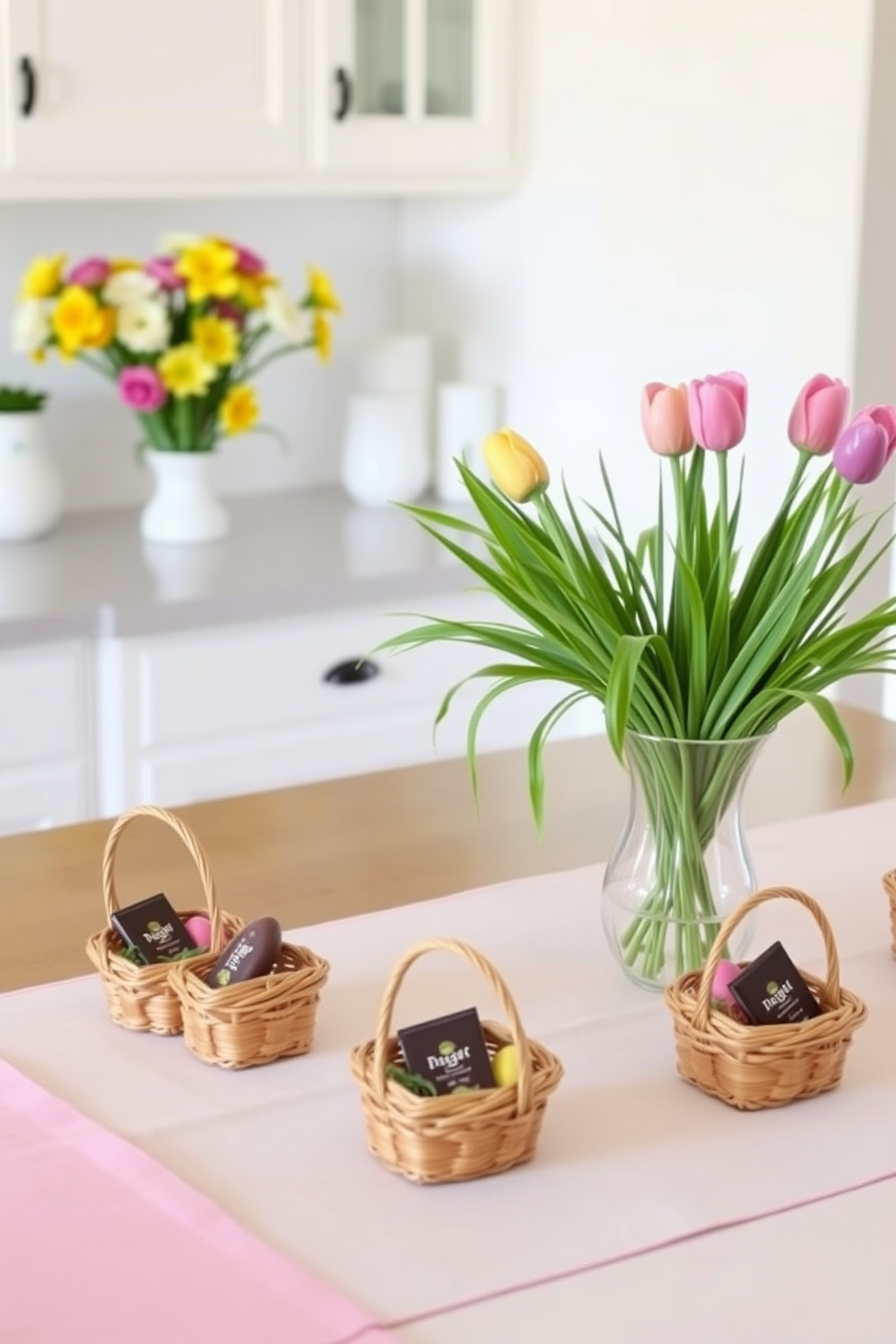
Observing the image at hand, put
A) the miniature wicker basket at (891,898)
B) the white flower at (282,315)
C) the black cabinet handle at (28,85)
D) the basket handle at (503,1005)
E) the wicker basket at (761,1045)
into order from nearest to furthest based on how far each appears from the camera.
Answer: the basket handle at (503,1005) < the wicker basket at (761,1045) < the miniature wicker basket at (891,898) < the black cabinet handle at (28,85) < the white flower at (282,315)

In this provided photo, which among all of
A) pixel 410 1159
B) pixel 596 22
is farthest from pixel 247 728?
pixel 410 1159

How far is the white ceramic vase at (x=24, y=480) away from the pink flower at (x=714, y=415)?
72.3 inches

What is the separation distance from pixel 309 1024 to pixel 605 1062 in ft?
0.65

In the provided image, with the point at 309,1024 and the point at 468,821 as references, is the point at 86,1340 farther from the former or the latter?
the point at 468,821

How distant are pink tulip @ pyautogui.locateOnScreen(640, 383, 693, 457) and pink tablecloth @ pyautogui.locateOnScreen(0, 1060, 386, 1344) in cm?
59

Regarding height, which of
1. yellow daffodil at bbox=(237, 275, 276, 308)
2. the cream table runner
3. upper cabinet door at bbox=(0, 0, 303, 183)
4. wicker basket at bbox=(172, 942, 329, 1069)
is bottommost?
the cream table runner

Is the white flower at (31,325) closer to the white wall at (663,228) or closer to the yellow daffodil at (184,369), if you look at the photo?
the yellow daffodil at (184,369)

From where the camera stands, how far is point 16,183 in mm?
2754

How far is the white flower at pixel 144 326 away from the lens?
2.88 m

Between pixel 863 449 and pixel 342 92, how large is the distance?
6.26 feet

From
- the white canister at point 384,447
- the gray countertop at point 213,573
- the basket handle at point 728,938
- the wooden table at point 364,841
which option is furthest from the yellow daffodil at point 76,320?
the basket handle at point 728,938

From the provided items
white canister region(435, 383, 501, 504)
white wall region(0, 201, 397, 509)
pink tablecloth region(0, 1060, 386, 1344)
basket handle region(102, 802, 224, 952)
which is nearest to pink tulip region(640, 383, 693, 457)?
basket handle region(102, 802, 224, 952)

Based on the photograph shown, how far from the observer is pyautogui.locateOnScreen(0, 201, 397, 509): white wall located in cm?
316

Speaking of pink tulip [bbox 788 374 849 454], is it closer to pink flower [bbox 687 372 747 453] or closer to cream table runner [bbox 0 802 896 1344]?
pink flower [bbox 687 372 747 453]
